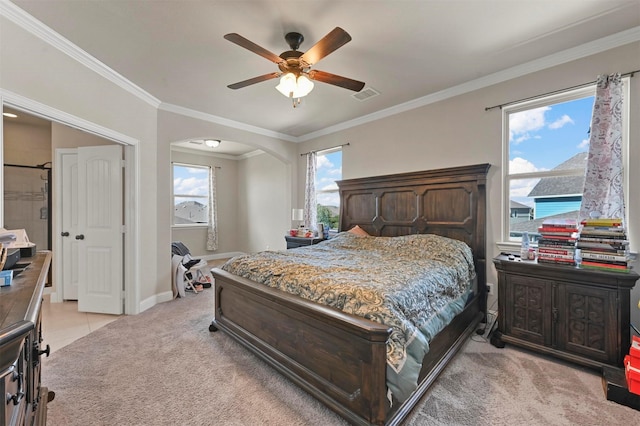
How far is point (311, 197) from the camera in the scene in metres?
5.30

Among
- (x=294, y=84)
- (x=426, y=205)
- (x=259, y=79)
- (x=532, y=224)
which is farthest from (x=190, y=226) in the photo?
(x=532, y=224)

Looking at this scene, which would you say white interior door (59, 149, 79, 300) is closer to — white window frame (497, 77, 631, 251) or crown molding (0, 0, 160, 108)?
crown molding (0, 0, 160, 108)

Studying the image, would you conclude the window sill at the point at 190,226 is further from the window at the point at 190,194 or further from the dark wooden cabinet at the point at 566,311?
the dark wooden cabinet at the point at 566,311

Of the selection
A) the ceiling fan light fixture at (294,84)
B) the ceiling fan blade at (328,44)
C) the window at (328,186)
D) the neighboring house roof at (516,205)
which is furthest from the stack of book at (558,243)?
the window at (328,186)

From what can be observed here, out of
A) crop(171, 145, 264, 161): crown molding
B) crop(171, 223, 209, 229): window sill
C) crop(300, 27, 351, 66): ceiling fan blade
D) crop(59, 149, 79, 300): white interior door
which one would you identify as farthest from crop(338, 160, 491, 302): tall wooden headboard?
crop(171, 223, 209, 229): window sill

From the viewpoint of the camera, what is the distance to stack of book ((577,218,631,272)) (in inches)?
83.4

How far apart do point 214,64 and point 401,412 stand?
343 centimetres

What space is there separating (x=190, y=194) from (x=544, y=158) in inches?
277

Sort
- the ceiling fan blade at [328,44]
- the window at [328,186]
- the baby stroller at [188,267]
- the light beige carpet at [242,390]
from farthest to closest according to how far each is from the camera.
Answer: the window at [328,186], the baby stroller at [188,267], the ceiling fan blade at [328,44], the light beige carpet at [242,390]

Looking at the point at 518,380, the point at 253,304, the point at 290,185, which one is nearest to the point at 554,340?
the point at 518,380

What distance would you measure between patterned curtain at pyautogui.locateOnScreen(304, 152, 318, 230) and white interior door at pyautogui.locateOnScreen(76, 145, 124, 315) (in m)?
2.96

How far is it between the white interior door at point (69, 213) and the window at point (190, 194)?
2.80 metres

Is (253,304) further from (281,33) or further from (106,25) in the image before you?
(106,25)

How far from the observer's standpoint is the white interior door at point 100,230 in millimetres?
3455
